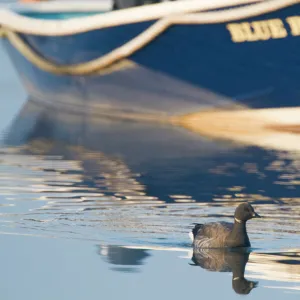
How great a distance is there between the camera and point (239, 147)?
1894cm

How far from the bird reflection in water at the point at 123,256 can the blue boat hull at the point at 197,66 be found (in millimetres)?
8248

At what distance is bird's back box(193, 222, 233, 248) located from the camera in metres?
12.0

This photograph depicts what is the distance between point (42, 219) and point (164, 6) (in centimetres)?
769

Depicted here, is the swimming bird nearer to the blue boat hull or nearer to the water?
the water

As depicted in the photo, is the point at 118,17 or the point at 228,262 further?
the point at 118,17

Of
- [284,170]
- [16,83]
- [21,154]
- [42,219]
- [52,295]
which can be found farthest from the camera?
[16,83]

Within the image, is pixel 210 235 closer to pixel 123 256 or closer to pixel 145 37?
pixel 123 256

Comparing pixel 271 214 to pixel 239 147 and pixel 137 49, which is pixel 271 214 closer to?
pixel 239 147

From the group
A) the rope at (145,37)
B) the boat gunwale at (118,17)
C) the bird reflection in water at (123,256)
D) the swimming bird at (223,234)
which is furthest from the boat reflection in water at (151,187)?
the boat gunwale at (118,17)

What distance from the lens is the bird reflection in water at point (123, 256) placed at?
37.7 ft

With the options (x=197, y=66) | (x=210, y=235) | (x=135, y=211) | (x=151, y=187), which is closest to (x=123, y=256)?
(x=210, y=235)

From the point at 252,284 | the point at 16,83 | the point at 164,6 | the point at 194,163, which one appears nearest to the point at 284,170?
the point at 194,163

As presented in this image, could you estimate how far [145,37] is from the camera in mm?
20734

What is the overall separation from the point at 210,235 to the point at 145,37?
8.97m
